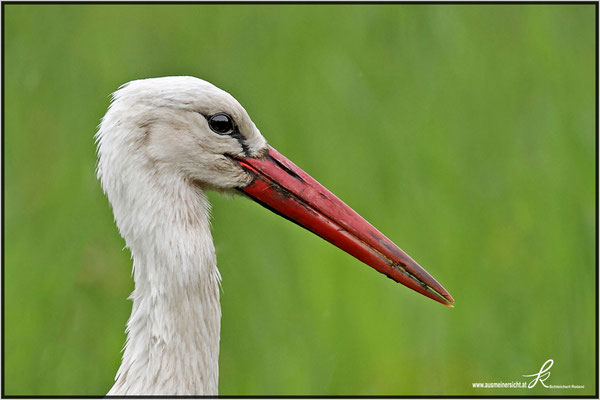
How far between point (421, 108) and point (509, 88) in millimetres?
621

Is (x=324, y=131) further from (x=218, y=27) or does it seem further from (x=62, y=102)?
(x=62, y=102)

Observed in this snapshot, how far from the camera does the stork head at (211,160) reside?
8.87ft

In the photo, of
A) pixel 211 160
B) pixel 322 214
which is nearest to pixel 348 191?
pixel 322 214

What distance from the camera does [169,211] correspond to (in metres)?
2.69

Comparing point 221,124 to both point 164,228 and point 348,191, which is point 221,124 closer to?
point 164,228

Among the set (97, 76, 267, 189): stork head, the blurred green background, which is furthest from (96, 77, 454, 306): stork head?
the blurred green background

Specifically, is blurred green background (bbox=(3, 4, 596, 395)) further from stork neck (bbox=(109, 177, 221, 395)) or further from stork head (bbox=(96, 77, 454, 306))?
stork neck (bbox=(109, 177, 221, 395))

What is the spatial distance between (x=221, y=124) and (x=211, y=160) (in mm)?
102

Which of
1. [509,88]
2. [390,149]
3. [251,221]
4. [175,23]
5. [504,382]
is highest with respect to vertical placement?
[175,23]

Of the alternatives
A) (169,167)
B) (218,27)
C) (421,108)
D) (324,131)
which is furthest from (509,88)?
(169,167)

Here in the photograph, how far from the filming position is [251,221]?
5535 millimetres

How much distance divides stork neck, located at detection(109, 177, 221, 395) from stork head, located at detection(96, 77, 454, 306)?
0.09 metres

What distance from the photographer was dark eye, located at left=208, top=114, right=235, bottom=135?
279cm

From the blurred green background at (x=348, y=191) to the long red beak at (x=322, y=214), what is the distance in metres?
2.10
